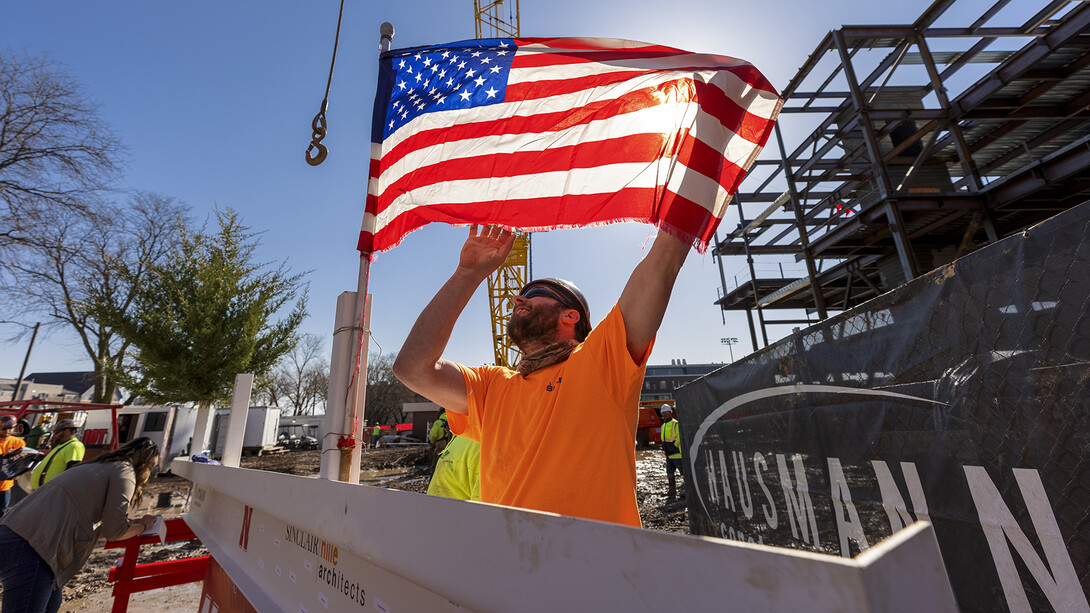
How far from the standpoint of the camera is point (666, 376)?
73.8 meters

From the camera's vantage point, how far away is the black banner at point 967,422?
6.00 ft

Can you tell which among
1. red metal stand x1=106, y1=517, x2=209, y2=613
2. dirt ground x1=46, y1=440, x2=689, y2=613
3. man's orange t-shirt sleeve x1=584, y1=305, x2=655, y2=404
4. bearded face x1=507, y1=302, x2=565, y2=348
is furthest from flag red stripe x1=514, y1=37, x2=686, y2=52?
red metal stand x1=106, y1=517, x2=209, y2=613

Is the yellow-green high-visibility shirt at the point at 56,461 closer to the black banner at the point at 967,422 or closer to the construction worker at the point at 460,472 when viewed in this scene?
the construction worker at the point at 460,472

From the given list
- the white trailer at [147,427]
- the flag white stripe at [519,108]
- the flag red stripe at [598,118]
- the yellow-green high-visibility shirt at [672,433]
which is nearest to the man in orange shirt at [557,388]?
the flag red stripe at [598,118]

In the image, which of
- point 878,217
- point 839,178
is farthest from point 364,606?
point 839,178

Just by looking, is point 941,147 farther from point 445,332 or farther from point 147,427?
point 147,427

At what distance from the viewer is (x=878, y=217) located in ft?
34.9

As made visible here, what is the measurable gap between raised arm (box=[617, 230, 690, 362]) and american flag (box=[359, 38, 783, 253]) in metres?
0.61

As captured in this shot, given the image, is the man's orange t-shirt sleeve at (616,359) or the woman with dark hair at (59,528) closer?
the man's orange t-shirt sleeve at (616,359)

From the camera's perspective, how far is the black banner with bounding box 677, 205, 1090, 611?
6.00ft

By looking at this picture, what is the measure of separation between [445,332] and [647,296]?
2.88 ft

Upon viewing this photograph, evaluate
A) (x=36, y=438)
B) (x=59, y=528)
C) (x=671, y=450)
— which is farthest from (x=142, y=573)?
(x=36, y=438)

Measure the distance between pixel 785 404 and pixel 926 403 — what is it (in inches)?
42.1

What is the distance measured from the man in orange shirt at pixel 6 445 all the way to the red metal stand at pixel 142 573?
5695 mm
